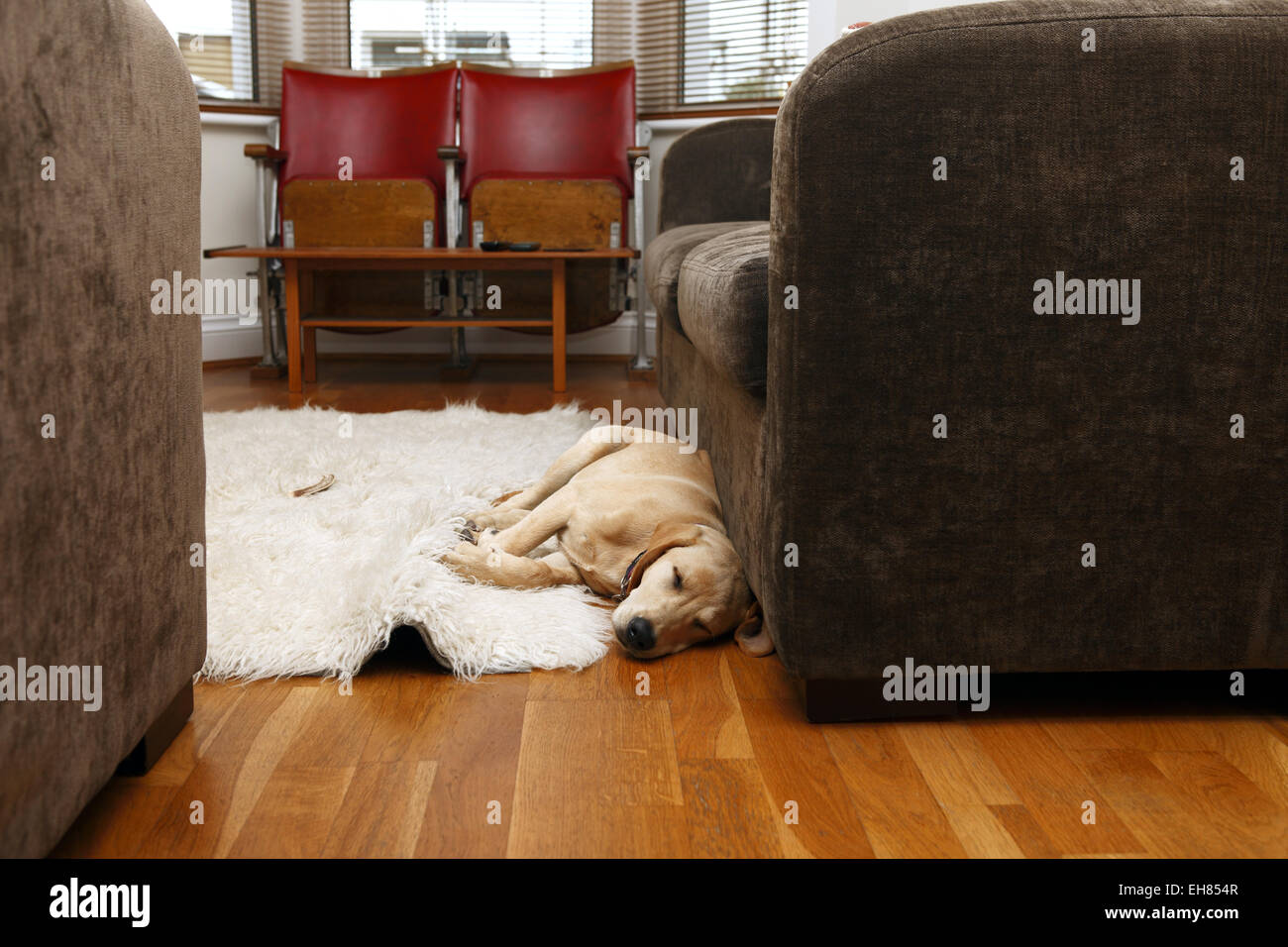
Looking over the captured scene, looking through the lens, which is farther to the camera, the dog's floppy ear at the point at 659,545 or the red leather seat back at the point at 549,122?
the red leather seat back at the point at 549,122

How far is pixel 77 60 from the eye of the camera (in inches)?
32.0

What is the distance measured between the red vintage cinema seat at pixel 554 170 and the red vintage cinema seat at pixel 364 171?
0.16 metres

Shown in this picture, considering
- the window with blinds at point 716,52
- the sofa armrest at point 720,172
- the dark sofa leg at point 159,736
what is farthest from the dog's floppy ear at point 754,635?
the window with blinds at point 716,52

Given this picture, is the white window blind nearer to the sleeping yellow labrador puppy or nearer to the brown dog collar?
the sleeping yellow labrador puppy

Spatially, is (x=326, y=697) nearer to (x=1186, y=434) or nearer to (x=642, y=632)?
(x=642, y=632)

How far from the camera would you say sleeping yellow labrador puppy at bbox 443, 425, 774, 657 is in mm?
1422

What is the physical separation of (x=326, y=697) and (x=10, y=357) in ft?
2.14

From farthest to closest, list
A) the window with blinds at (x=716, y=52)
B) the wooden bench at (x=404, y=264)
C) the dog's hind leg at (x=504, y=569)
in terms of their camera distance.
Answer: the window with blinds at (x=716, y=52), the wooden bench at (x=404, y=264), the dog's hind leg at (x=504, y=569)

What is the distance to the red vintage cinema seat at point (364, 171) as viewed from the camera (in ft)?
13.9

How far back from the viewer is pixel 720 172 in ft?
10.1

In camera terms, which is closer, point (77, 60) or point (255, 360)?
point (77, 60)

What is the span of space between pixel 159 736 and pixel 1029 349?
0.94 metres

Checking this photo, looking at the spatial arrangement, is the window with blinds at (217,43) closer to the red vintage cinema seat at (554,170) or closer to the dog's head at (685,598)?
the red vintage cinema seat at (554,170)
